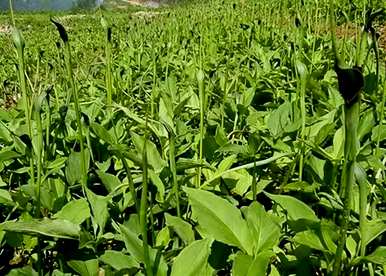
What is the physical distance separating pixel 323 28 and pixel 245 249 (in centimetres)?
372

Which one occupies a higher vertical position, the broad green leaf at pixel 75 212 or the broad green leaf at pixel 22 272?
the broad green leaf at pixel 75 212

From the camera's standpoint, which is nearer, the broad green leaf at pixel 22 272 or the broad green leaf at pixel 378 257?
the broad green leaf at pixel 378 257

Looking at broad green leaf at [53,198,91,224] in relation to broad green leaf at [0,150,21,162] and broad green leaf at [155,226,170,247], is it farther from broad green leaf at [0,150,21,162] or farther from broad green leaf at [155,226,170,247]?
broad green leaf at [0,150,21,162]

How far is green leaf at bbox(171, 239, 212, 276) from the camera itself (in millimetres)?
583

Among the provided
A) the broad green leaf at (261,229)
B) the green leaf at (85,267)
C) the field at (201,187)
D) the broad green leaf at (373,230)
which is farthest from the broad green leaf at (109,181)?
the broad green leaf at (373,230)

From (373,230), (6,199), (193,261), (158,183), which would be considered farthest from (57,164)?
(373,230)

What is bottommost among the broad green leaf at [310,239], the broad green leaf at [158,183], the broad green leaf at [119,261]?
the broad green leaf at [119,261]

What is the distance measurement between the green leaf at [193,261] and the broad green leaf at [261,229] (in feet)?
0.23

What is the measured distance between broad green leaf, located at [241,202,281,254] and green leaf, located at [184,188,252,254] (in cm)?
2

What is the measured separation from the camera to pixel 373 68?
1861mm

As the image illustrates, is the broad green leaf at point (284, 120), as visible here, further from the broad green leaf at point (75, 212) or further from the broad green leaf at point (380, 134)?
the broad green leaf at point (75, 212)

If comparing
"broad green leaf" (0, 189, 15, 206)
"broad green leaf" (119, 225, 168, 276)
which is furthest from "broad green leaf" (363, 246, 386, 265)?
"broad green leaf" (0, 189, 15, 206)

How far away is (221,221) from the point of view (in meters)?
0.63

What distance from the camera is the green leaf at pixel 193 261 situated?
1.91 ft
